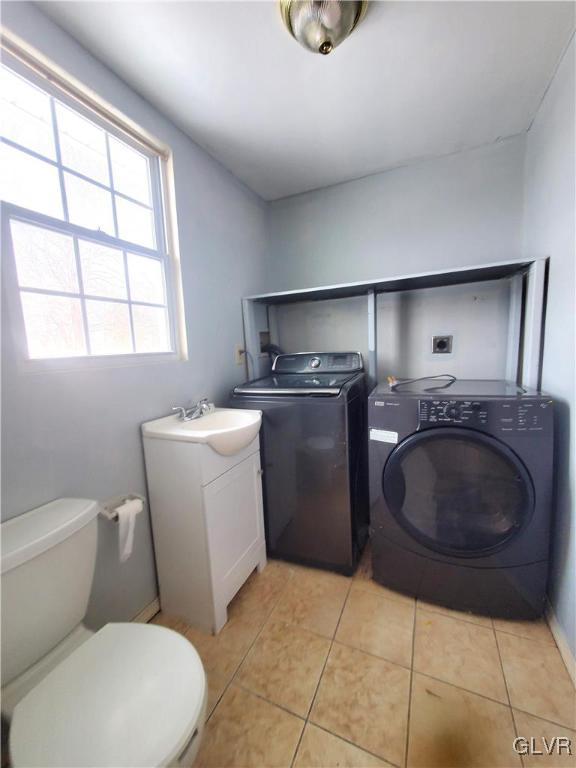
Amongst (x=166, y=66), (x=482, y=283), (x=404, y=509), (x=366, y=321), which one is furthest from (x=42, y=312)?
(x=482, y=283)

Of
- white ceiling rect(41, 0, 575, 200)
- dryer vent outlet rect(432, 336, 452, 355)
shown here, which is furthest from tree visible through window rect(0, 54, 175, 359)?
dryer vent outlet rect(432, 336, 452, 355)

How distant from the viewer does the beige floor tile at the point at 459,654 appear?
1074 millimetres

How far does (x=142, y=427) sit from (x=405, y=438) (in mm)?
1188

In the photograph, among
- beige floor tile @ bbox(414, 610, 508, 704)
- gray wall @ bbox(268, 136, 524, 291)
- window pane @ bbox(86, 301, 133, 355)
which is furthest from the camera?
gray wall @ bbox(268, 136, 524, 291)

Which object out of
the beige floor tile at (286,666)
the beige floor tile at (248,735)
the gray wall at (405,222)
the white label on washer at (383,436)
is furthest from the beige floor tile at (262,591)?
the gray wall at (405,222)

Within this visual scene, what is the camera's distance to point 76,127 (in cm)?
115

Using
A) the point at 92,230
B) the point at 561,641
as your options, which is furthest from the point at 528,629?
the point at 92,230

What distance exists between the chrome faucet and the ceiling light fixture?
4.98 ft

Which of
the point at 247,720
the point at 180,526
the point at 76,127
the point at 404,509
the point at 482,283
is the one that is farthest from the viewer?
the point at 482,283

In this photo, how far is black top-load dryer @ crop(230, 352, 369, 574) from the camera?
146 centimetres

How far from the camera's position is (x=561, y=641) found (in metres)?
1.15

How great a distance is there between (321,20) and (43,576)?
1945 mm

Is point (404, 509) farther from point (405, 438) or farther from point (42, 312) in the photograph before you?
point (42, 312)

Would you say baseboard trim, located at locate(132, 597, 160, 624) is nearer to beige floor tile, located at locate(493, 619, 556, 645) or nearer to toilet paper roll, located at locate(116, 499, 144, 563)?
toilet paper roll, located at locate(116, 499, 144, 563)
